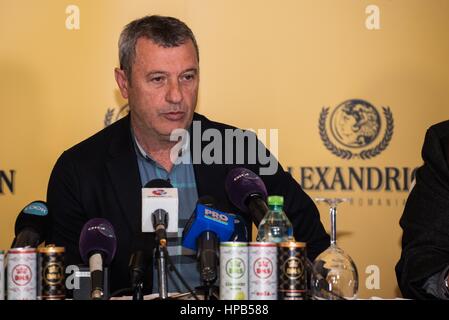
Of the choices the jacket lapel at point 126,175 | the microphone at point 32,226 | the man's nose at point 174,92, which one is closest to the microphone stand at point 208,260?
the microphone at point 32,226

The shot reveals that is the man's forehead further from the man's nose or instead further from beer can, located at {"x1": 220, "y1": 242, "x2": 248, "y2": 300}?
beer can, located at {"x1": 220, "y1": 242, "x2": 248, "y2": 300}

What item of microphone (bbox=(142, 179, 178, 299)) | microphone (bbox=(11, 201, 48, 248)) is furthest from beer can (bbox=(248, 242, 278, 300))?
microphone (bbox=(11, 201, 48, 248))

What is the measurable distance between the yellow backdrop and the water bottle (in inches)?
66.1

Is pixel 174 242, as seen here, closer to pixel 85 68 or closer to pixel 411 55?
pixel 85 68

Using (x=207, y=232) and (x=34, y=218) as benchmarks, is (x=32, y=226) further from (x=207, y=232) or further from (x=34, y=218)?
(x=207, y=232)

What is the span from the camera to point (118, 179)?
3463 mm

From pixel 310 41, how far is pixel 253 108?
1.44 feet

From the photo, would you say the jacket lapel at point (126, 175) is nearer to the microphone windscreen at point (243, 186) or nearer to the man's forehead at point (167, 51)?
the man's forehead at point (167, 51)

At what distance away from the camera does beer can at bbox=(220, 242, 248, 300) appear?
2.08 m

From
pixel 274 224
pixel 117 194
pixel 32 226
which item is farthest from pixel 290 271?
pixel 117 194

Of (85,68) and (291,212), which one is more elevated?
(85,68)

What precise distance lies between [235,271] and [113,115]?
6.74ft

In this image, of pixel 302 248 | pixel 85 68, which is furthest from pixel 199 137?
pixel 302 248
